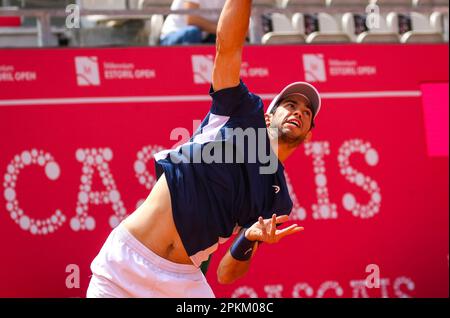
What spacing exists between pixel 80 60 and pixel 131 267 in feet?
13.7

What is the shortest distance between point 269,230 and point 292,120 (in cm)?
68

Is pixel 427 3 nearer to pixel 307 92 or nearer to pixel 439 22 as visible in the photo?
pixel 439 22

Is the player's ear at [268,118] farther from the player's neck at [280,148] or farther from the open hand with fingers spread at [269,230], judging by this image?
the open hand with fingers spread at [269,230]

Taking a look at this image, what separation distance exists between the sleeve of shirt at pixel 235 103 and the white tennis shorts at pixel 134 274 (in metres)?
0.73

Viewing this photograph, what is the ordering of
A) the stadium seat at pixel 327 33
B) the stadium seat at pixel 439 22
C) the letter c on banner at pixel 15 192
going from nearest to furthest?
the letter c on banner at pixel 15 192, the stadium seat at pixel 327 33, the stadium seat at pixel 439 22

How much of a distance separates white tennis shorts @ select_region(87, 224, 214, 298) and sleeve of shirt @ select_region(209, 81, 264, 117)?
2.40 ft

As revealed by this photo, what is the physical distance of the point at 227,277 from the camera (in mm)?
5527

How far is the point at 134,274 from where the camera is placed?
4867 mm

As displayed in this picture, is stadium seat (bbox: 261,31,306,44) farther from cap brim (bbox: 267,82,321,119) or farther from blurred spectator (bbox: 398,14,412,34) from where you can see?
cap brim (bbox: 267,82,321,119)

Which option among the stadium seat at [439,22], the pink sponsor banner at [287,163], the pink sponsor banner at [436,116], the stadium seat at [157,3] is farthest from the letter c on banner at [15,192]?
the stadium seat at [439,22]

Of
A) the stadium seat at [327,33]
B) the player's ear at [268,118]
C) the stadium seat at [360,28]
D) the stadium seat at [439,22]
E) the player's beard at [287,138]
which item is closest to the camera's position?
the player's beard at [287,138]

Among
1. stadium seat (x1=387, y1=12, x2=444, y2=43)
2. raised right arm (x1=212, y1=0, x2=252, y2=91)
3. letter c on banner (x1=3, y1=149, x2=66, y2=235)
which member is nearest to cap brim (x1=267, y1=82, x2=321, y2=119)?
raised right arm (x1=212, y1=0, x2=252, y2=91)

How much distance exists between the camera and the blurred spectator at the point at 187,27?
9.12 meters

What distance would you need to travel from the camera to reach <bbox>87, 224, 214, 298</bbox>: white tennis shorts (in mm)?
4871
